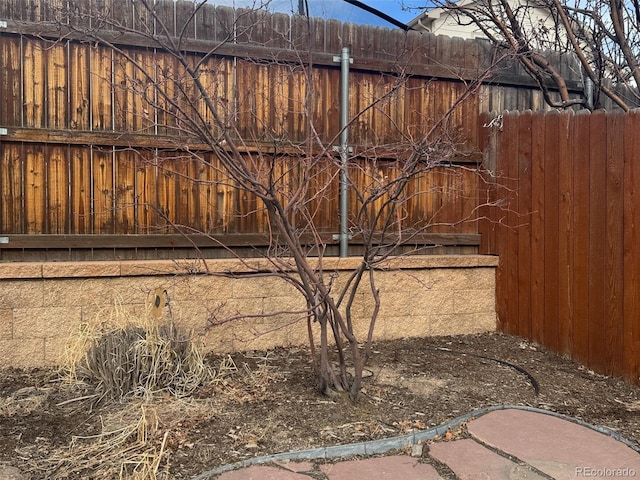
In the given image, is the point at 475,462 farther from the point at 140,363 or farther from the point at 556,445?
the point at 140,363

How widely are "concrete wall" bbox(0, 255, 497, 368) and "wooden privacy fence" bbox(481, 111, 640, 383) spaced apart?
1.44 feet

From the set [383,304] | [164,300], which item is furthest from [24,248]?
[383,304]

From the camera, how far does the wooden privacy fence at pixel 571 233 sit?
4297mm

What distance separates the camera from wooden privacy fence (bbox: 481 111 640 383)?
14.1 feet

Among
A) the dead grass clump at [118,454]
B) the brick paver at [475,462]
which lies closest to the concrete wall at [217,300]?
the dead grass clump at [118,454]

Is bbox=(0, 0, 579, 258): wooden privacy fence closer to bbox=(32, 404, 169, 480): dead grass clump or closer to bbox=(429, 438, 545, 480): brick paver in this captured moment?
bbox=(32, 404, 169, 480): dead grass clump

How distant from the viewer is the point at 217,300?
479cm

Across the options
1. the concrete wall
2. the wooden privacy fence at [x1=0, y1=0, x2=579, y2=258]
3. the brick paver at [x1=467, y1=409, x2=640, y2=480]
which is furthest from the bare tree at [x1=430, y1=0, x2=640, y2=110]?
the brick paver at [x1=467, y1=409, x2=640, y2=480]

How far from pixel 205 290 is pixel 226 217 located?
623 millimetres

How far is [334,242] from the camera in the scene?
5.25m

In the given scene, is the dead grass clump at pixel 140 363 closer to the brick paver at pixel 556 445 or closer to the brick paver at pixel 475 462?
the brick paver at pixel 475 462

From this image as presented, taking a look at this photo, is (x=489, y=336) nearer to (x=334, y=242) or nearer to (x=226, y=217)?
(x=334, y=242)

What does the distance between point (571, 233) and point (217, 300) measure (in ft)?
9.28

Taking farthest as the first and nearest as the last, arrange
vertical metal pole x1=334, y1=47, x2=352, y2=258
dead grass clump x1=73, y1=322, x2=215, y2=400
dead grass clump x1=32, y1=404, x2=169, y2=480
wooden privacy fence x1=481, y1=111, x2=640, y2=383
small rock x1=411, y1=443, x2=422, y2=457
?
1. vertical metal pole x1=334, y1=47, x2=352, y2=258
2. wooden privacy fence x1=481, y1=111, x2=640, y2=383
3. dead grass clump x1=73, y1=322, x2=215, y2=400
4. small rock x1=411, y1=443, x2=422, y2=457
5. dead grass clump x1=32, y1=404, x2=169, y2=480
